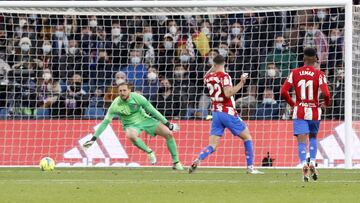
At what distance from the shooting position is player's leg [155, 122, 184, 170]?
71.5ft

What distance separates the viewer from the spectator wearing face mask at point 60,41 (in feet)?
84.6

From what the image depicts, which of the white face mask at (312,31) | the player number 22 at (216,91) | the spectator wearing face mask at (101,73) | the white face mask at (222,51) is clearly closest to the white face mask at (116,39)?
the spectator wearing face mask at (101,73)

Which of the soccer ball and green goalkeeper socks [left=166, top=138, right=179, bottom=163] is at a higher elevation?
green goalkeeper socks [left=166, top=138, right=179, bottom=163]

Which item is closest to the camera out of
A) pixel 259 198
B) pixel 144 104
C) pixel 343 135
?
pixel 259 198

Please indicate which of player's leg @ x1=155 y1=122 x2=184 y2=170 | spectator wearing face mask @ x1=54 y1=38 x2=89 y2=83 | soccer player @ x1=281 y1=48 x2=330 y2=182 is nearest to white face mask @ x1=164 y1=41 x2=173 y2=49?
spectator wearing face mask @ x1=54 y1=38 x2=89 y2=83

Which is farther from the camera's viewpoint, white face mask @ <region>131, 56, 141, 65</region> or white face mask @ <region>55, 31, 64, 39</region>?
white face mask @ <region>55, 31, 64, 39</region>

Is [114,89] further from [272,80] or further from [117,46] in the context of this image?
[272,80]

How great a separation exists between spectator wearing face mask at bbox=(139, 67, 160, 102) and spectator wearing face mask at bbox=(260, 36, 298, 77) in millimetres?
2455

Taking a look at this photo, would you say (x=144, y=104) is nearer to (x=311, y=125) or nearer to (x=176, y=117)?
(x=176, y=117)

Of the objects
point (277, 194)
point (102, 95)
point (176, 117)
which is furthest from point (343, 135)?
point (277, 194)

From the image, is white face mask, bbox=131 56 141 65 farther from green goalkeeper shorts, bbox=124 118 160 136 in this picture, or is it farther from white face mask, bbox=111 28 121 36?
green goalkeeper shorts, bbox=124 118 160 136

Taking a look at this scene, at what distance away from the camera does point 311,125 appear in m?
17.4

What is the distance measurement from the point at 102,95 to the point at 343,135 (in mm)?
5751

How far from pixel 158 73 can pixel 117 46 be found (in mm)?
1173
